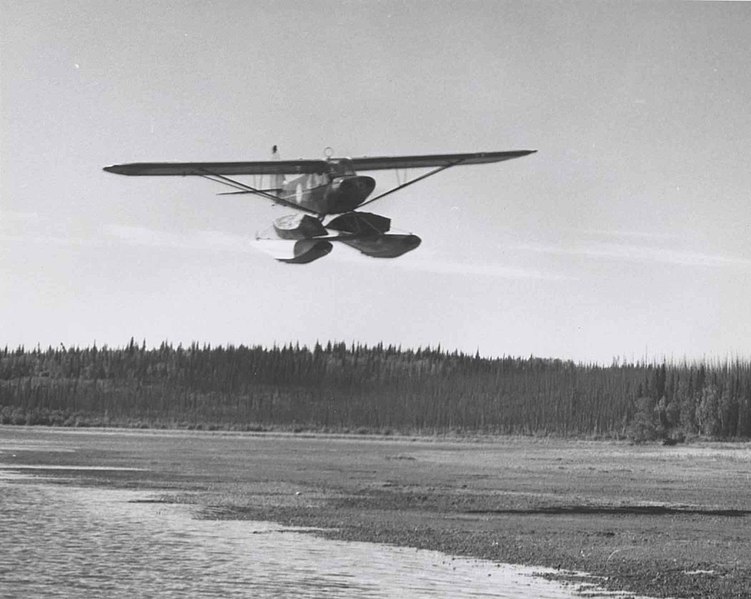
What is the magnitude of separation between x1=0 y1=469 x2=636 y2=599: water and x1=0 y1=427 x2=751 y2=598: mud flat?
48.0 inches

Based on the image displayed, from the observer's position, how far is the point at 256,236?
29.0m

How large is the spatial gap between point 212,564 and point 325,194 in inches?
420

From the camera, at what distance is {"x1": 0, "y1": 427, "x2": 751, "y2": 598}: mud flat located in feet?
72.1

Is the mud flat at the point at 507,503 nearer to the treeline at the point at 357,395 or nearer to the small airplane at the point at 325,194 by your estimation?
the small airplane at the point at 325,194

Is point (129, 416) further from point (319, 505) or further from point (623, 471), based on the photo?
point (319, 505)

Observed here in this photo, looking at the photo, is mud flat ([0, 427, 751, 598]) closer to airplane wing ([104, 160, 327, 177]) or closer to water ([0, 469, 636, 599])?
water ([0, 469, 636, 599])

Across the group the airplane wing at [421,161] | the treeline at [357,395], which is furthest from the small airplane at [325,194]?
the treeline at [357,395]

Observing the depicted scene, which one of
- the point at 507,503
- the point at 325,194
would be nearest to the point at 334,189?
the point at 325,194

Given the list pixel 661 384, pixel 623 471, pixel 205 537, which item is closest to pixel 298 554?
pixel 205 537

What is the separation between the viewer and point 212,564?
2248 centimetres

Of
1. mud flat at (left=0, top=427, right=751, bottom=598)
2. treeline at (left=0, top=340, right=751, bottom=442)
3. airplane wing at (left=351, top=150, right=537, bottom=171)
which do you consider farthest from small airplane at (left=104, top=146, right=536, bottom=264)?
treeline at (left=0, top=340, right=751, bottom=442)

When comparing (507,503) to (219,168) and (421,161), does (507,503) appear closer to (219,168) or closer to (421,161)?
(421,161)

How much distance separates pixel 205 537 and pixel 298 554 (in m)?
3.35

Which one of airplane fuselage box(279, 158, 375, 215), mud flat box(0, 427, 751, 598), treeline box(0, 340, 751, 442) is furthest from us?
treeline box(0, 340, 751, 442)
